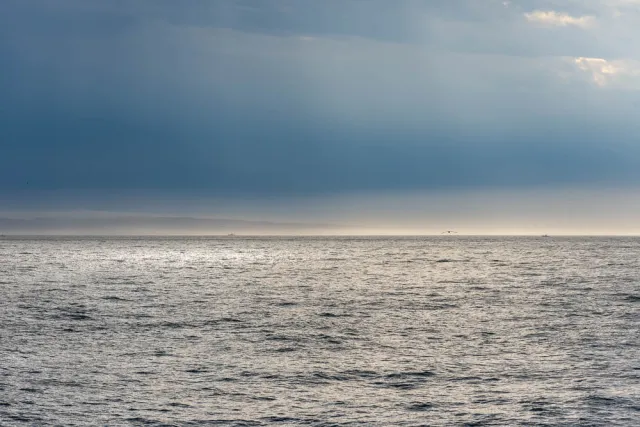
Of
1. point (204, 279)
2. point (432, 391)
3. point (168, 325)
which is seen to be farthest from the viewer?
point (204, 279)

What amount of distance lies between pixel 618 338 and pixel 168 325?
2877cm

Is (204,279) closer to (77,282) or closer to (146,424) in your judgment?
(77,282)

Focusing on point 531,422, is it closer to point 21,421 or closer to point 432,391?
point 432,391

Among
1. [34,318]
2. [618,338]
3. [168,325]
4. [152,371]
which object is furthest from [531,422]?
[34,318]

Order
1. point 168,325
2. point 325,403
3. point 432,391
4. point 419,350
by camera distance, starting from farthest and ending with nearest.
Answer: point 168,325, point 419,350, point 432,391, point 325,403

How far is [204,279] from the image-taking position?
98.7 meters

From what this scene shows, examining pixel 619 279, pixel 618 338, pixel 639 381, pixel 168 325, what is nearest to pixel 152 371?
pixel 168 325

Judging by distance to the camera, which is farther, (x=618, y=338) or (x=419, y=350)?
(x=618, y=338)

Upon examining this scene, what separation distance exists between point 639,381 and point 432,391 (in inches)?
362

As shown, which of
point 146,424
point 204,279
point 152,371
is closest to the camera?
point 146,424

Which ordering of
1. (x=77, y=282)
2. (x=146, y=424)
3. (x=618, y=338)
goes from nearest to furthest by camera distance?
(x=146, y=424) → (x=618, y=338) → (x=77, y=282)

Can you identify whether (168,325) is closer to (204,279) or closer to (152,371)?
(152,371)

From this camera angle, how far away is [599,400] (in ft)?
89.9

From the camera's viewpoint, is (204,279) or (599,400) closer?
(599,400)
